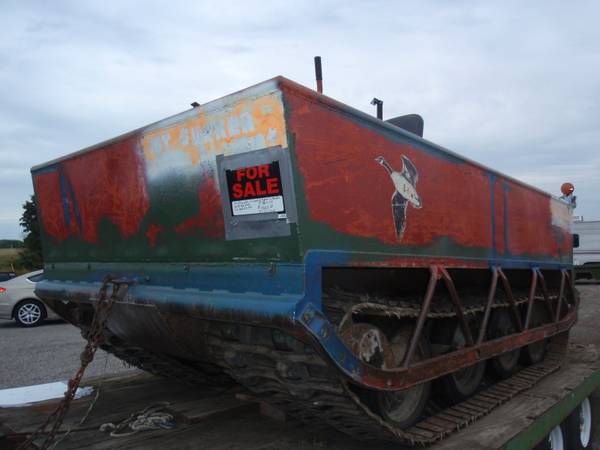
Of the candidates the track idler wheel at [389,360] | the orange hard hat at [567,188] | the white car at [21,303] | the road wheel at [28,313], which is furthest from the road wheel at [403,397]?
the road wheel at [28,313]

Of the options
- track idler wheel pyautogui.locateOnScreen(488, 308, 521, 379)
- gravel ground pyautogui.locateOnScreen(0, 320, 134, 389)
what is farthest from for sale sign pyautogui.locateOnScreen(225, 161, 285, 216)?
gravel ground pyautogui.locateOnScreen(0, 320, 134, 389)

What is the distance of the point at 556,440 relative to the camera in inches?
167

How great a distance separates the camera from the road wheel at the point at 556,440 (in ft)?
13.2

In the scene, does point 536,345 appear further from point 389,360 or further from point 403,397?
point 389,360

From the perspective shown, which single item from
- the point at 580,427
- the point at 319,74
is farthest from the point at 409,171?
the point at 580,427

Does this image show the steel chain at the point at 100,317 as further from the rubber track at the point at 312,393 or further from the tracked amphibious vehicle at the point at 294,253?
the rubber track at the point at 312,393

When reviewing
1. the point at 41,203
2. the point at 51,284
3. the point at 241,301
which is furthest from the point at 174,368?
the point at 241,301

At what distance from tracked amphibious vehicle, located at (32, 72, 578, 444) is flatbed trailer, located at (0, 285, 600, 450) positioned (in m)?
0.17

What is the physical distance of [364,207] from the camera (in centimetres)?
309

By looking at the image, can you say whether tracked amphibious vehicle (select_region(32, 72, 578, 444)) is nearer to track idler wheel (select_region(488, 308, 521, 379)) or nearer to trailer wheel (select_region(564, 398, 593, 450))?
track idler wheel (select_region(488, 308, 521, 379))

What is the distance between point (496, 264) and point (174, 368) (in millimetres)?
2693

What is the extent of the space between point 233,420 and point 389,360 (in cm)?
127

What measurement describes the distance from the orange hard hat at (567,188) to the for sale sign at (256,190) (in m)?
5.40

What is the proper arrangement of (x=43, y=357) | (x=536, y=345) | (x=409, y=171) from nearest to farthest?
(x=409, y=171), (x=536, y=345), (x=43, y=357)
